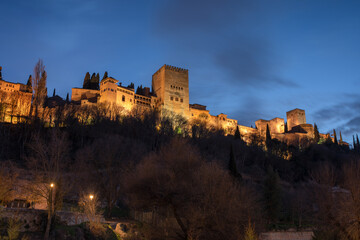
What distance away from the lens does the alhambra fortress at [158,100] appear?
61.5 metres

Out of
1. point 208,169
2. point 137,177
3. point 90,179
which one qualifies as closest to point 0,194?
point 137,177

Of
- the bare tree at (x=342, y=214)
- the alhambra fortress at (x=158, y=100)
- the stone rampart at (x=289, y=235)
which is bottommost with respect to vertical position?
the stone rampart at (x=289, y=235)

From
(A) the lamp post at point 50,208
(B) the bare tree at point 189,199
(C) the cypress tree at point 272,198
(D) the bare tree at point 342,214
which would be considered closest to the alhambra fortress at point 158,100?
(C) the cypress tree at point 272,198

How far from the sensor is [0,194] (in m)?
19.0

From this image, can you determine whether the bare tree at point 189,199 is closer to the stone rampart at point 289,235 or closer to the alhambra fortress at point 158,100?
the stone rampart at point 289,235

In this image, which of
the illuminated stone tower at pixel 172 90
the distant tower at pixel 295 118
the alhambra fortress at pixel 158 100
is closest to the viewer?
the alhambra fortress at pixel 158 100

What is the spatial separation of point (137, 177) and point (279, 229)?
53.4 ft

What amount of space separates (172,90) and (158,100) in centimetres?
493

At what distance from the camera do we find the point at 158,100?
246ft

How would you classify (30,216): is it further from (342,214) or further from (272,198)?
(272,198)

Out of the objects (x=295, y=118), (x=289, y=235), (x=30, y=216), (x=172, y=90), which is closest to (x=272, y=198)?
(x=289, y=235)

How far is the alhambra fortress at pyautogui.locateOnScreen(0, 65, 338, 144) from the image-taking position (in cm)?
6145

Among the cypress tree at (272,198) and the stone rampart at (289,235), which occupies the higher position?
the cypress tree at (272,198)

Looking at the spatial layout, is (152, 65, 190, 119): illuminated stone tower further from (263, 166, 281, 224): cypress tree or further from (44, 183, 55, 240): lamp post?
(44, 183, 55, 240): lamp post
